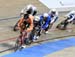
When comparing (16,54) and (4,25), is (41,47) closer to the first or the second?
(16,54)

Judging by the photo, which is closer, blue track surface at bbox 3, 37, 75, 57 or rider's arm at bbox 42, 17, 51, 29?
blue track surface at bbox 3, 37, 75, 57

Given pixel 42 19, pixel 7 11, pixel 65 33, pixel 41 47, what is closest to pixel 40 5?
pixel 7 11

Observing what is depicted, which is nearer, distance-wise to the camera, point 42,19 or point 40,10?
point 42,19

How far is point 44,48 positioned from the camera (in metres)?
12.8

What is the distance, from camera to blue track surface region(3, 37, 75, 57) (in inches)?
457

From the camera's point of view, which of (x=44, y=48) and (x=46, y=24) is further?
(x=46, y=24)

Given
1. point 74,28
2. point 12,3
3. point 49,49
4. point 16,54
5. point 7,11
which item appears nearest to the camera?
point 16,54

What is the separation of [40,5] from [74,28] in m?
4.09

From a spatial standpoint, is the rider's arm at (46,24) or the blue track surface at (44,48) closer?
the blue track surface at (44,48)

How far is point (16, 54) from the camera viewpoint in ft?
37.5

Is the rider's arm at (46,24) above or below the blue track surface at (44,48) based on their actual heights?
above

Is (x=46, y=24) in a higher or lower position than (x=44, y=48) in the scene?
higher

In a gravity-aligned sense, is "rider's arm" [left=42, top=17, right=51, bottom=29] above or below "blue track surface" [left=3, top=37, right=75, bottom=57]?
above

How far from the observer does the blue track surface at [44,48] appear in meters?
11.6
